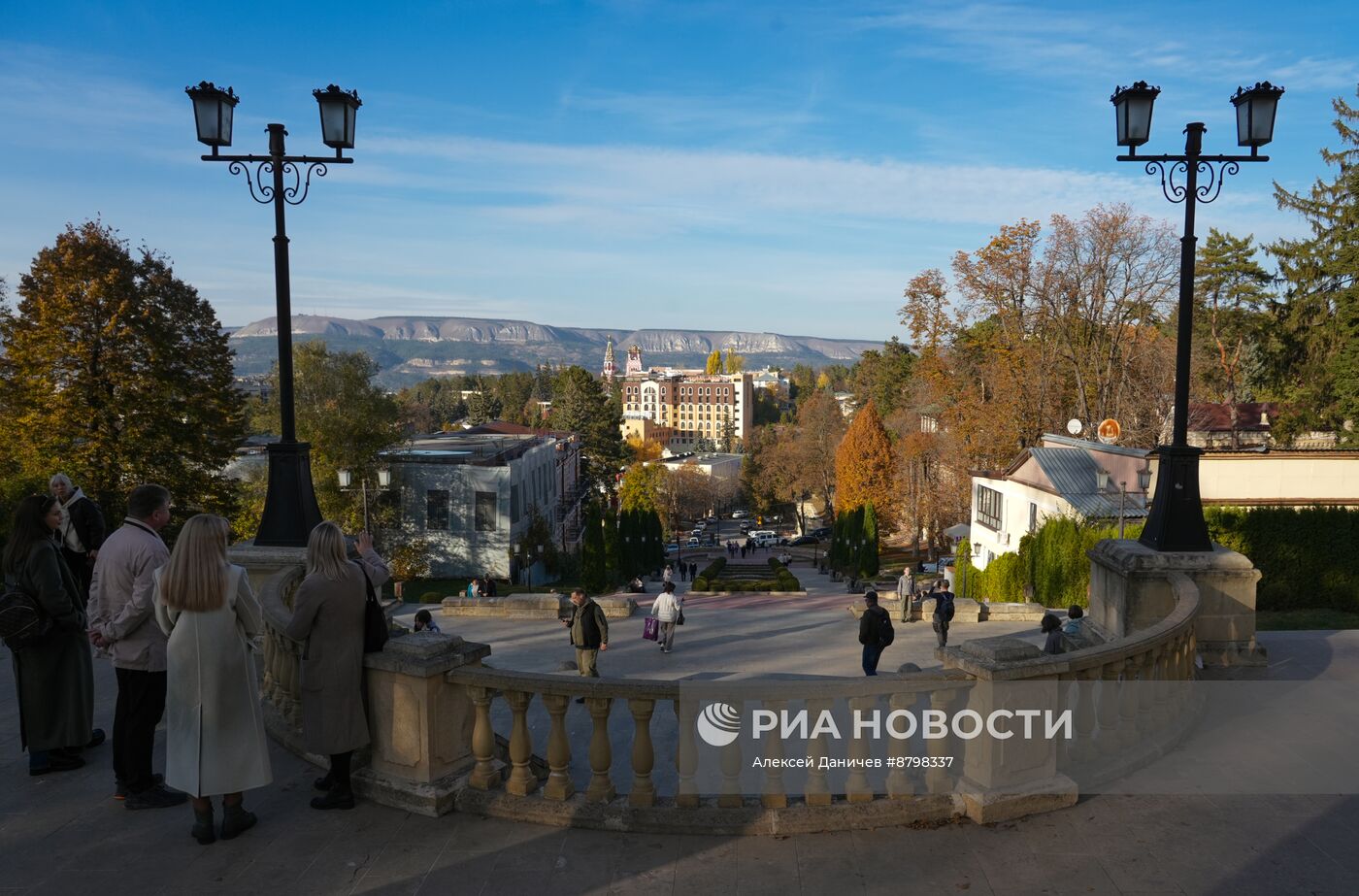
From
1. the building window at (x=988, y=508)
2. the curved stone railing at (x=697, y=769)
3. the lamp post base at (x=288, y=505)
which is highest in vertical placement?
the lamp post base at (x=288, y=505)

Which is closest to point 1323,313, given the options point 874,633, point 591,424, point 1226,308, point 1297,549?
point 1226,308

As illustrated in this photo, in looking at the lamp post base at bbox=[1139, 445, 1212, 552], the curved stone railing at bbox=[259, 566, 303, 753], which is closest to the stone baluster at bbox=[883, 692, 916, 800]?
the curved stone railing at bbox=[259, 566, 303, 753]

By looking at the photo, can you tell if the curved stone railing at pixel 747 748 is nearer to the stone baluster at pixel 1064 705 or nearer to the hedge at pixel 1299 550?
the stone baluster at pixel 1064 705

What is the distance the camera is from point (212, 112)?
9516 millimetres

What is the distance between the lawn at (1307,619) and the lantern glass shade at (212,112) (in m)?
15.3

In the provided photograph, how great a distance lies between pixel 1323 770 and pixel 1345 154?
1565 inches

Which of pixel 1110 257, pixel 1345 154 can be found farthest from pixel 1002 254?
pixel 1345 154

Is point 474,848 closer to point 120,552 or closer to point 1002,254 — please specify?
point 120,552

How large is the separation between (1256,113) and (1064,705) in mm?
7242

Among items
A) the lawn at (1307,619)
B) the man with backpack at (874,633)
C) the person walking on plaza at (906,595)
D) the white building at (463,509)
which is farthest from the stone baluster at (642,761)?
the white building at (463,509)

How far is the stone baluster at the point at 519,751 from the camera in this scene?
5.49m

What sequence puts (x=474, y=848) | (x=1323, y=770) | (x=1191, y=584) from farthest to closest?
(x=1191, y=584) < (x=1323, y=770) < (x=474, y=848)

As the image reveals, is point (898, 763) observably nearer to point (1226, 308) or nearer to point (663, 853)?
point (663, 853)

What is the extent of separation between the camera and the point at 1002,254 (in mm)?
37906
